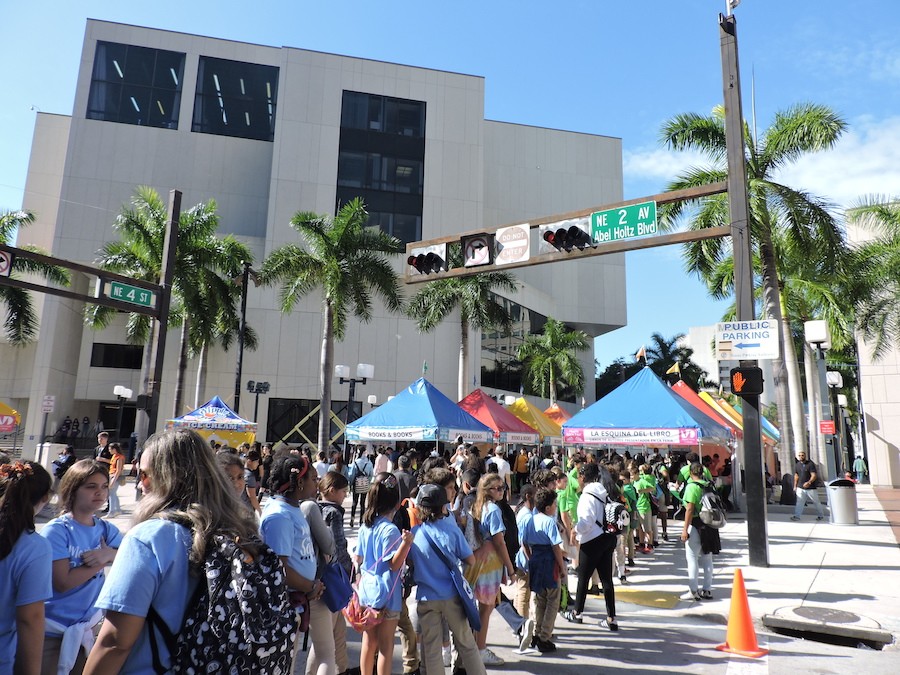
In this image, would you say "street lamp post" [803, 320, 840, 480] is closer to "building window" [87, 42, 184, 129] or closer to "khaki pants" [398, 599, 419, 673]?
"khaki pants" [398, 599, 419, 673]

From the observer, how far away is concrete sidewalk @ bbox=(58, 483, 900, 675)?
19.9 feet

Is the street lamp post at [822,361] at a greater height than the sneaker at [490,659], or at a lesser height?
greater

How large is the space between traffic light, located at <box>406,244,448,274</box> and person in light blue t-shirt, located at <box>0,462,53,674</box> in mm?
10813

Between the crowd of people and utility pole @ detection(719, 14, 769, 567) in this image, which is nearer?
the crowd of people

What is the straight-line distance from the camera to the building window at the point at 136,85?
41.6m

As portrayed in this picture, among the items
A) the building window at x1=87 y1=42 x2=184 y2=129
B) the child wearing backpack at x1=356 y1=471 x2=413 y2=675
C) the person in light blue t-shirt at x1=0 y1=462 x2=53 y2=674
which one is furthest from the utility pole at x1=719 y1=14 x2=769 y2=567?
the building window at x1=87 y1=42 x2=184 y2=129

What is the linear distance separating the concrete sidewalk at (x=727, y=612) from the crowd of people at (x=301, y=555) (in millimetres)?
355

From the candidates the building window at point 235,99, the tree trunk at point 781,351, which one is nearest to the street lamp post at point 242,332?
the building window at point 235,99

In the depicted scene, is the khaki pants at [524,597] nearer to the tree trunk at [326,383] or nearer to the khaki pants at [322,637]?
the khaki pants at [322,637]

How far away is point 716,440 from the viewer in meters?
15.1

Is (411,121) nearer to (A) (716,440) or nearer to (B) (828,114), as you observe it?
(B) (828,114)

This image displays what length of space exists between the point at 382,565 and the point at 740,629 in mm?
4184

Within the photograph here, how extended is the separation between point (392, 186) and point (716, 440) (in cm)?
3210

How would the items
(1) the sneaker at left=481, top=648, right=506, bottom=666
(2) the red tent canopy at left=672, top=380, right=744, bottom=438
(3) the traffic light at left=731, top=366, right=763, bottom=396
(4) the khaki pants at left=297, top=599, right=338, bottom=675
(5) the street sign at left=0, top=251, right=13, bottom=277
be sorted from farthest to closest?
(2) the red tent canopy at left=672, top=380, right=744, bottom=438, (5) the street sign at left=0, top=251, right=13, bottom=277, (3) the traffic light at left=731, top=366, right=763, bottom=396, (1) the sneaker at left=481, top=648, right=506, bottom=666, (4) the khaki pants at left=297, top=599, right=338, bottom=675
